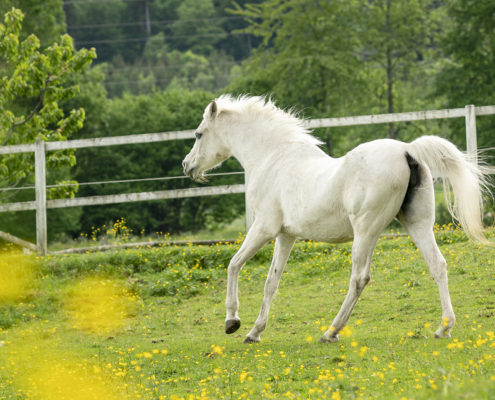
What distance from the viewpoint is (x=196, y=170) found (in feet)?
27.5

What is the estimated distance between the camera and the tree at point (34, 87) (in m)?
16.5

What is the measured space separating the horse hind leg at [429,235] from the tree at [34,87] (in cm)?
1120

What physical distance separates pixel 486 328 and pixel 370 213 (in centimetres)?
159

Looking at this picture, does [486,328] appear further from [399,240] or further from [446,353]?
[399,240]

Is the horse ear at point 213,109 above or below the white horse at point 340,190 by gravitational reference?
above

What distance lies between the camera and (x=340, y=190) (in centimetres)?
638

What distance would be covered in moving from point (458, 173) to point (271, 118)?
2.34 meters

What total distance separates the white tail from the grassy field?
967mm

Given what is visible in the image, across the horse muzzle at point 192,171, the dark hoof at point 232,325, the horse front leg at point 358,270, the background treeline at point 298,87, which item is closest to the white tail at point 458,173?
the horse front leg at point 358,270

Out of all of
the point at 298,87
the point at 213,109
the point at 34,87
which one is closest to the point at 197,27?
the point at 298,87

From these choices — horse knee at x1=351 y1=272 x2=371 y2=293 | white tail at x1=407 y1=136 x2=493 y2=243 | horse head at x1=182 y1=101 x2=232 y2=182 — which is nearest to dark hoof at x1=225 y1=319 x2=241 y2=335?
horse knee at x1=351 y1=272 x2=371 y2=293

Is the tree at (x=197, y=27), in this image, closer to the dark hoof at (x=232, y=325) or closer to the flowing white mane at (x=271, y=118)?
the flowing white mane at (x=271, y=118)

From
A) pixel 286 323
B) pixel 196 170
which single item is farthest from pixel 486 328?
pixel 196 170

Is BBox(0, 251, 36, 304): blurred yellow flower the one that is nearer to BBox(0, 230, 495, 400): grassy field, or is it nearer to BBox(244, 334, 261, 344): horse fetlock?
BBox(0, 230, 495, 400): grassy field
